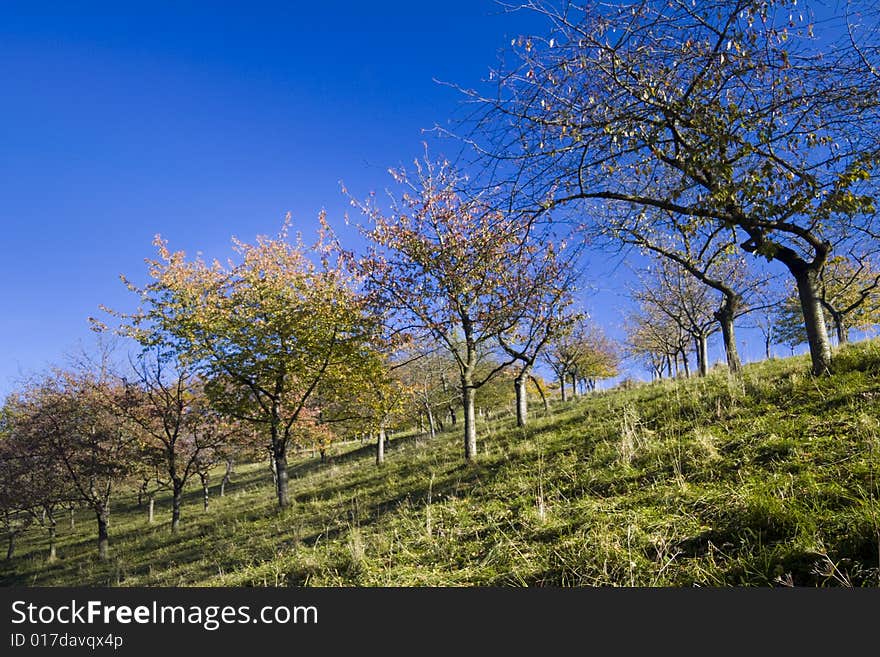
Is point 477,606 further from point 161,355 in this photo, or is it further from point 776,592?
point 161,355

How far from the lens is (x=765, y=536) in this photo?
151 inches

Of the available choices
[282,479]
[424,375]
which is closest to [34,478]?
[282,479]

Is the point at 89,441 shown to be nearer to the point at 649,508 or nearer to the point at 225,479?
the point at 225,479

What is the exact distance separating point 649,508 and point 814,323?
576 centimetres

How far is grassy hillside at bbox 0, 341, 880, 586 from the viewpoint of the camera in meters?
3.70

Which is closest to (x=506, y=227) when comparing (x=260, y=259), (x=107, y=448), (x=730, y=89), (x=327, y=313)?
(x=730, y=89)

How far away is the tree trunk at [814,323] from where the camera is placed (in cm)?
775

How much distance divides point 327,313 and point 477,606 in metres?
13.8

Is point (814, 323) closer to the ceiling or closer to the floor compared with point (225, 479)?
closer to the ceiling

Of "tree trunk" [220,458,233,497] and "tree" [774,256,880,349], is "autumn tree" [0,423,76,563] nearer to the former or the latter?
"tree trunk" [220,458,233,497]

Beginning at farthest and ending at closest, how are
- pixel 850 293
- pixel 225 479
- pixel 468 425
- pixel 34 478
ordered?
pixel 225 479 < pixel 850 293 < pixel 34 478 < pixel 468 425

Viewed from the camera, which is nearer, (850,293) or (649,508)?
(649,508)

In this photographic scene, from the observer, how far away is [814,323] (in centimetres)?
795

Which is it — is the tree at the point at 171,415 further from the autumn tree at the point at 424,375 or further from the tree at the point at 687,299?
the tree at the point at 687,299
